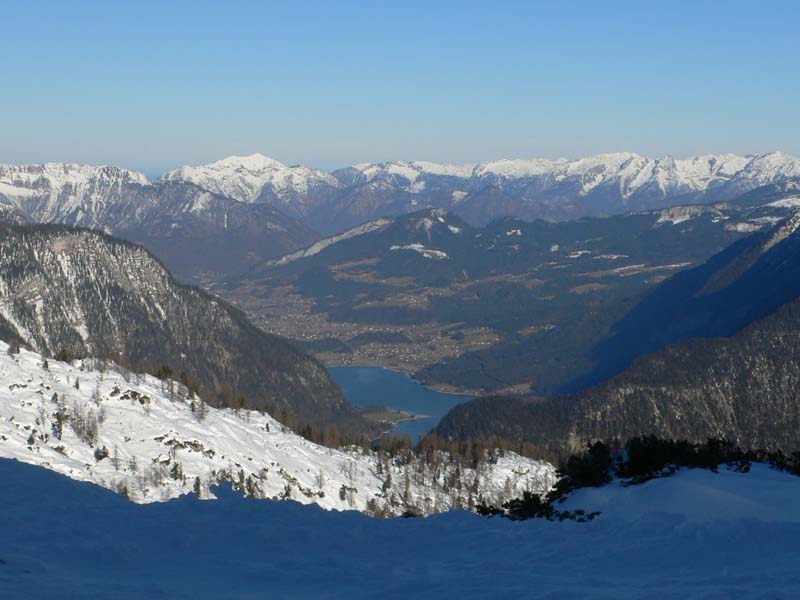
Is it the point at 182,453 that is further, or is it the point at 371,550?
the point at 182,453

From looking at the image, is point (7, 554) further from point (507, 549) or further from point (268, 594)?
point (507, 549)

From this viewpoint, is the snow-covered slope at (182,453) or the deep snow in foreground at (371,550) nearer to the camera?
the deep snow in foreground at (371,550)

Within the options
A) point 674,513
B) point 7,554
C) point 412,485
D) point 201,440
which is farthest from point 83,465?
point 674,513

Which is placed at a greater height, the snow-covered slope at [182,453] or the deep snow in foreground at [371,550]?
the snow-covered slope at [182,453]

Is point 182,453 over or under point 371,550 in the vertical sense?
over
